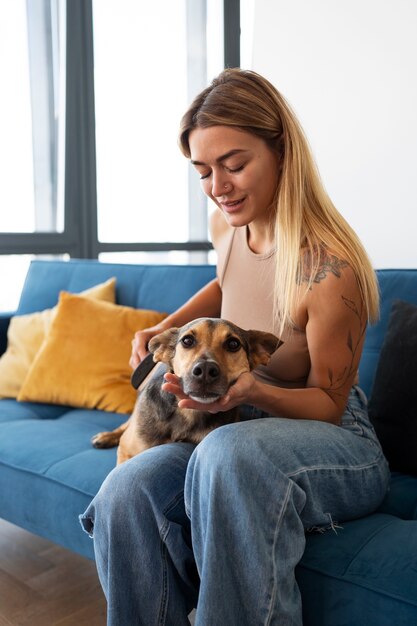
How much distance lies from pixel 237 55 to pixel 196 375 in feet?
14.0

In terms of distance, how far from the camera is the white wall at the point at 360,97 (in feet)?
9.44

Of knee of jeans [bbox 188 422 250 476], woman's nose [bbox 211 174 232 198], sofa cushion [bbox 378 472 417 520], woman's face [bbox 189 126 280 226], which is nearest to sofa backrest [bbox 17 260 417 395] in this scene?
sofa cushion [bbox 378 472 417 520]

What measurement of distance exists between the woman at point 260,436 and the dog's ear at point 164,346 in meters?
0.16

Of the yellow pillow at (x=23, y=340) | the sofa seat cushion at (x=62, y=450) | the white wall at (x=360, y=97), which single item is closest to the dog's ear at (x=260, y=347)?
the sofa seat cushion at (x=62, y=450)

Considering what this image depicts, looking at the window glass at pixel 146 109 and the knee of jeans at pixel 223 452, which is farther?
the window glass at pixel 146 109

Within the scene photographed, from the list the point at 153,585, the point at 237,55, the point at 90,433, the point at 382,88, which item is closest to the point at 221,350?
the point at 153,585

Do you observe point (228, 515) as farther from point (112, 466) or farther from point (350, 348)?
point (112, 466)

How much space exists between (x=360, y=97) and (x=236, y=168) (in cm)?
192

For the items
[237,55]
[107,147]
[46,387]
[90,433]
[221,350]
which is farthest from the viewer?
[237,55]

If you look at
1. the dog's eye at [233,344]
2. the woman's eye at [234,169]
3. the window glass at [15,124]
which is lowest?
the dog's eye at [233,344]

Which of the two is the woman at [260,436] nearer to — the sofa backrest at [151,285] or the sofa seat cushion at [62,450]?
the sofa seat cushion at [62,450]

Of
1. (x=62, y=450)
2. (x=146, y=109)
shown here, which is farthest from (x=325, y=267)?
(x=146, y=109)

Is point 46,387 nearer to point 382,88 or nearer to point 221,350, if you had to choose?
point 221,350

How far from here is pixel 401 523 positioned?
1285 millimetres
